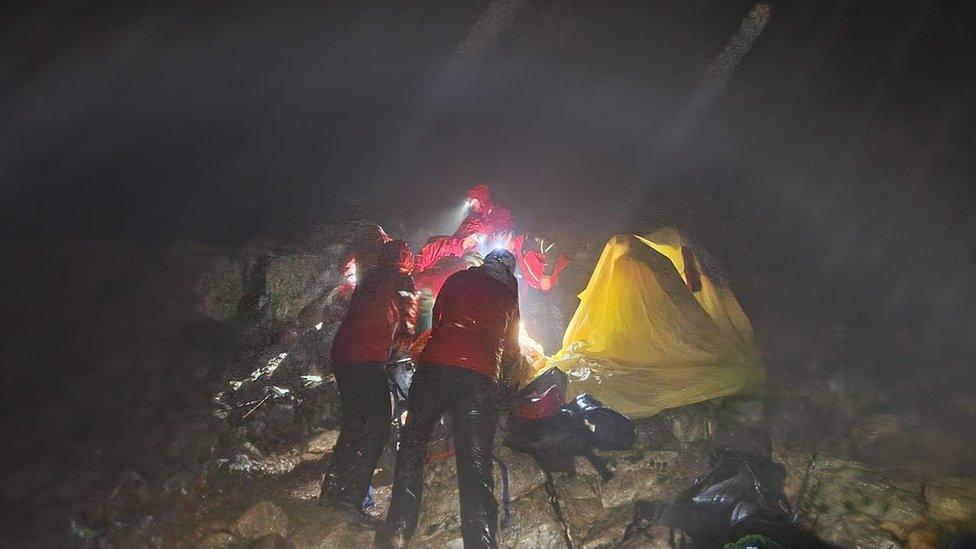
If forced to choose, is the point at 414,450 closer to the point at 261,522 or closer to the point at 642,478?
the point at 261,522

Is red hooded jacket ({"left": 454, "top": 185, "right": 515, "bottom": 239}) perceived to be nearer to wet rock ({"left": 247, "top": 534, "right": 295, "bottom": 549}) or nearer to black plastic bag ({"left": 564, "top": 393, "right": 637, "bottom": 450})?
black plastic bag ({"left": 564, "top": 393, "right": 637, "bottom": 450})

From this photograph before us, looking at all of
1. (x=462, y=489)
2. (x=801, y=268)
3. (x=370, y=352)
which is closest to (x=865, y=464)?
(x=462, y=489)

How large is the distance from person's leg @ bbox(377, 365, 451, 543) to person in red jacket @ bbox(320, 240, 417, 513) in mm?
417

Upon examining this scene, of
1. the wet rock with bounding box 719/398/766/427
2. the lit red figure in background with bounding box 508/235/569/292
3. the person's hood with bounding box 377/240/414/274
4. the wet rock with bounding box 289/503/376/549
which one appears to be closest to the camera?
the wet rock with bounding box 289/503/376/549

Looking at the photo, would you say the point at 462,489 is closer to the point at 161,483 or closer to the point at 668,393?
the point at 668,393

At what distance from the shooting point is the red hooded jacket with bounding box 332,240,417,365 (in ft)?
11.9

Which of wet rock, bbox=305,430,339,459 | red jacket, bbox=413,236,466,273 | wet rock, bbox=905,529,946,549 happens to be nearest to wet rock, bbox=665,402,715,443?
wet rock, bbox=905,529,946,549

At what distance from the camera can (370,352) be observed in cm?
359

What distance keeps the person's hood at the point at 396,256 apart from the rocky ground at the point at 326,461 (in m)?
1.71

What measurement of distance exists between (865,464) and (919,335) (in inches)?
181

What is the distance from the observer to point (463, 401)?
306 cm

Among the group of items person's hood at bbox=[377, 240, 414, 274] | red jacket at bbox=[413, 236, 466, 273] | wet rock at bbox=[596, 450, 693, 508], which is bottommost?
wet rock at bbox=[596, 450, 693, 508]

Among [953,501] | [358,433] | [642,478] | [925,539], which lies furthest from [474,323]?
[953,501]

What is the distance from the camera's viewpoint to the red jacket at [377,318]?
3609 mm
